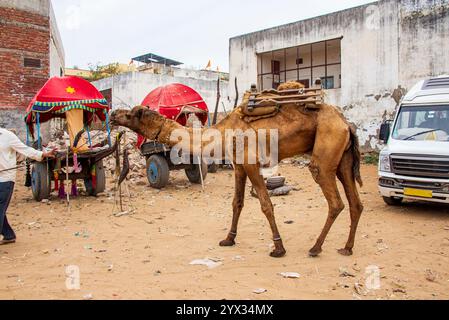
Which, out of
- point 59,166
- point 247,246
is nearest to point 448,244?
point 247,246

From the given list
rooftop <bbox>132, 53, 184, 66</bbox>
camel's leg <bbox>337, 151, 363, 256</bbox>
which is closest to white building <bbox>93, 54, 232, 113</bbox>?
rooftop <bbox>132, 53, 184, 66</bbox>

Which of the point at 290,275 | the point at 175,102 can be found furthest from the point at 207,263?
the point at 175,102

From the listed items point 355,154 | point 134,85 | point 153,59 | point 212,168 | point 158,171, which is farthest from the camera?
point 153,59

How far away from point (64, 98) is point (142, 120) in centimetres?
451

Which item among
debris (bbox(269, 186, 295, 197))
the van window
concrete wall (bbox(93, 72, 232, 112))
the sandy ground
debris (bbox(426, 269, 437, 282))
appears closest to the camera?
the sandy ground

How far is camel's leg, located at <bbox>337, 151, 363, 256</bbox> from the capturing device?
5344 millimetres

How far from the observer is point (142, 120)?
5699 mm

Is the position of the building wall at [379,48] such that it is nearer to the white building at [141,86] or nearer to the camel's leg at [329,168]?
the white building at [141,86]

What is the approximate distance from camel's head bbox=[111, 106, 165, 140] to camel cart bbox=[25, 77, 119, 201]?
3.26m

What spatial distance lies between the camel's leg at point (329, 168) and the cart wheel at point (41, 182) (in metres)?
6.79

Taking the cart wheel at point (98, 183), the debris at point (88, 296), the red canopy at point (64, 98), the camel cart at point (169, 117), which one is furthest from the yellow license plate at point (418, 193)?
the red canopy at point (64, 98)

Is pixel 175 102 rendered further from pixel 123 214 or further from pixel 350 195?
pixel 350 195

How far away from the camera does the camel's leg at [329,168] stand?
5.12 m

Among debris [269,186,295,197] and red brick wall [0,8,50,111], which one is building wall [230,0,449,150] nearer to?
debris [269,186,295,197]
